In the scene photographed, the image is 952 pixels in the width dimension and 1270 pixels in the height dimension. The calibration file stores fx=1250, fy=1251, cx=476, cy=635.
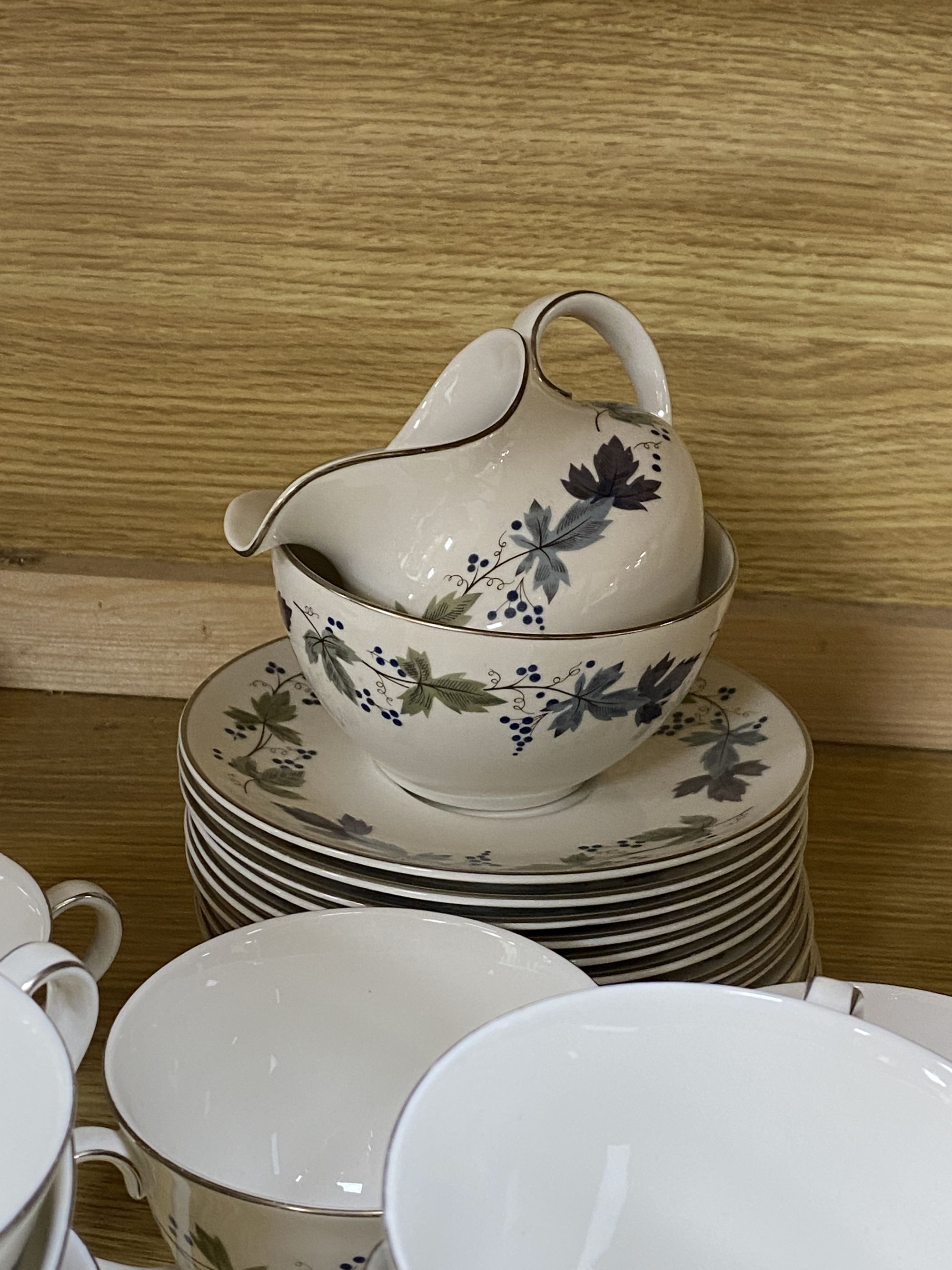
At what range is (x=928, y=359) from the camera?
2.24 ft

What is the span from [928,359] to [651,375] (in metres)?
0.21

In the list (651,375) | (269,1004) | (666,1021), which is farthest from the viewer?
(651,375)

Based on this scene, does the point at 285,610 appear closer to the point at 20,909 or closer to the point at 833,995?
the point at 20,909

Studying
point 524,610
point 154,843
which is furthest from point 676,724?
point 154,843

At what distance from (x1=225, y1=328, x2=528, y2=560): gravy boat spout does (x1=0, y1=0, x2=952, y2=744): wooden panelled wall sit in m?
0.19

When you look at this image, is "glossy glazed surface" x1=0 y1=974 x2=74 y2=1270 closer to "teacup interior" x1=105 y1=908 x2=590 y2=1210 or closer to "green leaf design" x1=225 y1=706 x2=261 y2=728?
"teacup interior" x1=105 y1=908 x2=590 y2=1210

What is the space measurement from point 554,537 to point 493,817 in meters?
0.13

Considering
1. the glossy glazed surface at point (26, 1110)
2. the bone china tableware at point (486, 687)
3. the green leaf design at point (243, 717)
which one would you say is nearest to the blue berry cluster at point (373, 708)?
the bone china tableware at point (486, 687)

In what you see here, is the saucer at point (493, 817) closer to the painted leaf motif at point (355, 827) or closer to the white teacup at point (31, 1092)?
the painted leaf motif at point (355, 827)

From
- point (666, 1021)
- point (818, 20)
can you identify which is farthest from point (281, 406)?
point (666, 1021)

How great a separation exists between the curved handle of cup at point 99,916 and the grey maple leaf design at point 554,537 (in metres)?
0.20

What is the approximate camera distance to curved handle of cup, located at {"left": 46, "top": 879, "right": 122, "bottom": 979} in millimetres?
445

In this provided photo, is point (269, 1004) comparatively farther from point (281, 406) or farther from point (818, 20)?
point (818, 20)

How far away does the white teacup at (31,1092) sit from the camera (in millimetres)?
278
